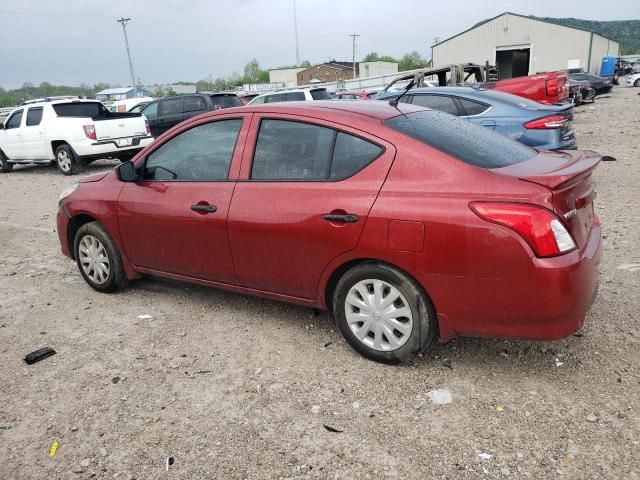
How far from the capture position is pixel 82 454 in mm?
2701

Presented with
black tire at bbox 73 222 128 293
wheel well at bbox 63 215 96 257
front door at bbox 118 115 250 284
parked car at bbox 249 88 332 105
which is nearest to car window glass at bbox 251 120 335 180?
front door at bbox 118 115 250 284

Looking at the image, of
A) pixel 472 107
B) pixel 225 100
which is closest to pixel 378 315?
pixel 472 107

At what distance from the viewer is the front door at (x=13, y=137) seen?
1350 centimetres

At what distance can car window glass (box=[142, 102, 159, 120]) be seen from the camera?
15.4 m

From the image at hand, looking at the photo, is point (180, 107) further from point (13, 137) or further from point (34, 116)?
point (13, 137)

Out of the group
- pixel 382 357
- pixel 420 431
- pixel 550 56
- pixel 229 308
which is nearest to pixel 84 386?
pixel 229 308

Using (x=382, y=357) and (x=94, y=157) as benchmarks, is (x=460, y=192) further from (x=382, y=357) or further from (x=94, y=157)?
(x=94, y=157)

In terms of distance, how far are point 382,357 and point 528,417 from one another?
2.98ft

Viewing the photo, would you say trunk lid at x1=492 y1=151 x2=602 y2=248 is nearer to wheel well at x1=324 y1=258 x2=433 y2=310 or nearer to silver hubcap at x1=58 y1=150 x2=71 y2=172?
wheel well at x1=324 y1=258 x2=433 y2=310

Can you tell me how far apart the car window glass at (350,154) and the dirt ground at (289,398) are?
1.23 m

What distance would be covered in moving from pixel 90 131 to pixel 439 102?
8304mm

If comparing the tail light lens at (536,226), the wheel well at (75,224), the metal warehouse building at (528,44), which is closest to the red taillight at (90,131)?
the wheel well at (75,224)

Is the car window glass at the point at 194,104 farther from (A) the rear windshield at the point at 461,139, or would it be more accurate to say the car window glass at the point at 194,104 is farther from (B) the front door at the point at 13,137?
(A) the rear windshield at the point at 461,139

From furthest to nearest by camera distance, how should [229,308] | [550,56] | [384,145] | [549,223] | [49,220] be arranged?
1. [550,56]
2. [49,220]
3. [229,308]
4. [384,145]
5. [549,223]
